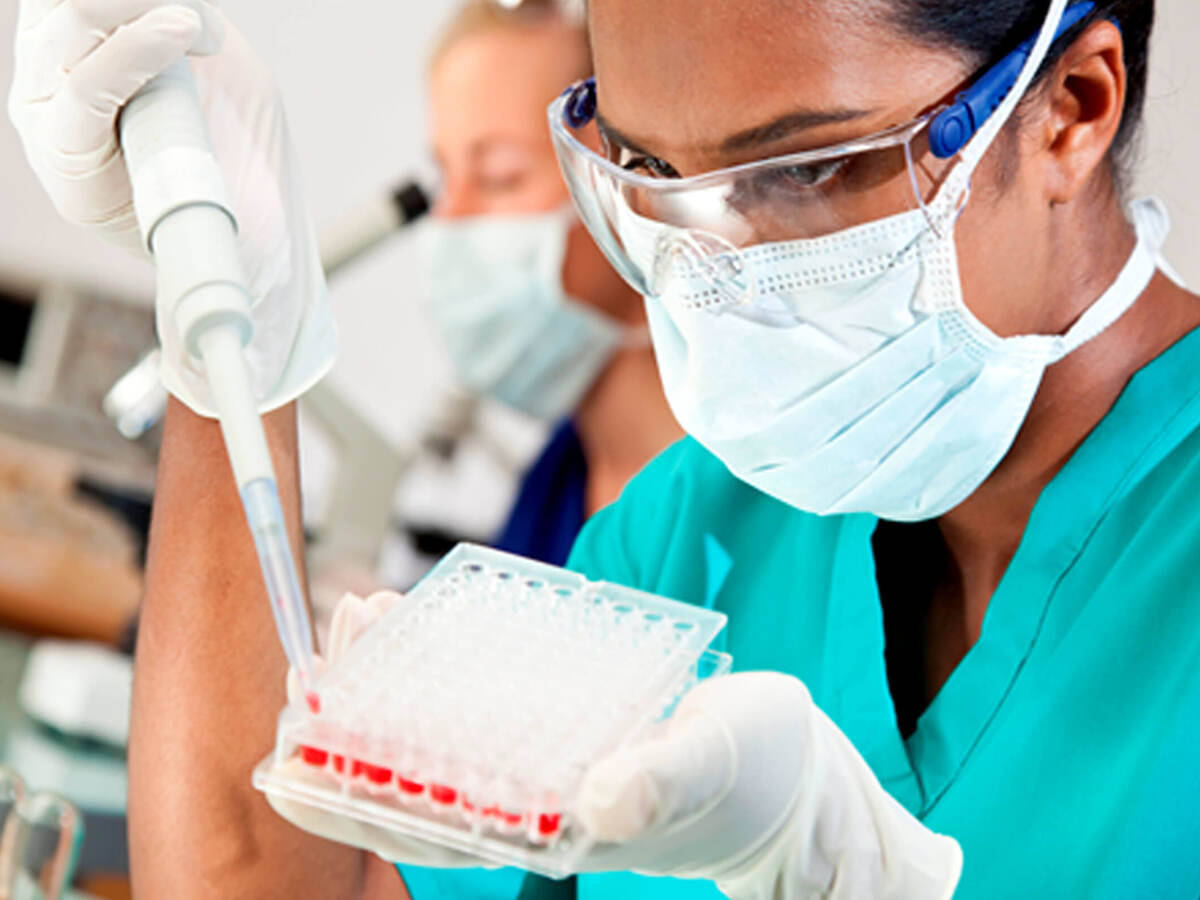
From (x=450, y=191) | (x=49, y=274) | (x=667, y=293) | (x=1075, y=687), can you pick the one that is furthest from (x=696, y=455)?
(x=49, y=274)

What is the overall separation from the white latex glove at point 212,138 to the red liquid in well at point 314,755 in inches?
10.3

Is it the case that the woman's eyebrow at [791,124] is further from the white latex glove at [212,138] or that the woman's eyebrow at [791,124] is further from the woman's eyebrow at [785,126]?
the white latex glove at [212,138]

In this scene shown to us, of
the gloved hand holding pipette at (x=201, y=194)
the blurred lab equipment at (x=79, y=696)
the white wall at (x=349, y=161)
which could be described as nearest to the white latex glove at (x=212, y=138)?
the gloved hand holding pipette at (x=201, y=194)

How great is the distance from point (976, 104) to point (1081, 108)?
4.8 inches

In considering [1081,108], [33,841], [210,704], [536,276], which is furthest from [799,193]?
[536,276]

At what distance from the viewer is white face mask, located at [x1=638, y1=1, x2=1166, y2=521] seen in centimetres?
108

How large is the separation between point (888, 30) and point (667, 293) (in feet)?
0.85

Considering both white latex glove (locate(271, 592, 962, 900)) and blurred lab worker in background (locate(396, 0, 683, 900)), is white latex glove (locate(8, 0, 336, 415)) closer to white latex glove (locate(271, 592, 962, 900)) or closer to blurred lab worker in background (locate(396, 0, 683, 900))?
white latex glove (locate(271, 592, 962, 900))

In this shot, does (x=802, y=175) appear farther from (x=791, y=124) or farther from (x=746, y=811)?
(x=746, y=811)

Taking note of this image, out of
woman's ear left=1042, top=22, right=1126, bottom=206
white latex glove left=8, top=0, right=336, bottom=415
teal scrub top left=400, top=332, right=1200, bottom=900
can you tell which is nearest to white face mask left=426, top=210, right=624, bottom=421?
teal scrub top left=400, top=332, right=1200, bottom=900

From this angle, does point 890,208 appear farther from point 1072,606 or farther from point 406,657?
point 406,657

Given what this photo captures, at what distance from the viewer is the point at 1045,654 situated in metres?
1.15

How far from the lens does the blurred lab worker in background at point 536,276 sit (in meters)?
2.75

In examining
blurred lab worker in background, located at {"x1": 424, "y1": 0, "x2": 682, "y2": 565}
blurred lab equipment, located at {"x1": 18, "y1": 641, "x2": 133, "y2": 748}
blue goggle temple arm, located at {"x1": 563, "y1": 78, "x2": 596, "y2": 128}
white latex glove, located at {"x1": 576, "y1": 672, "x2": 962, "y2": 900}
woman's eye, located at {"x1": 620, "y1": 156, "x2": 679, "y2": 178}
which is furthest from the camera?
blurred lab worker in background, located at {"x1": 424, "y1": 0, "x2": 682, "y2": 565}
